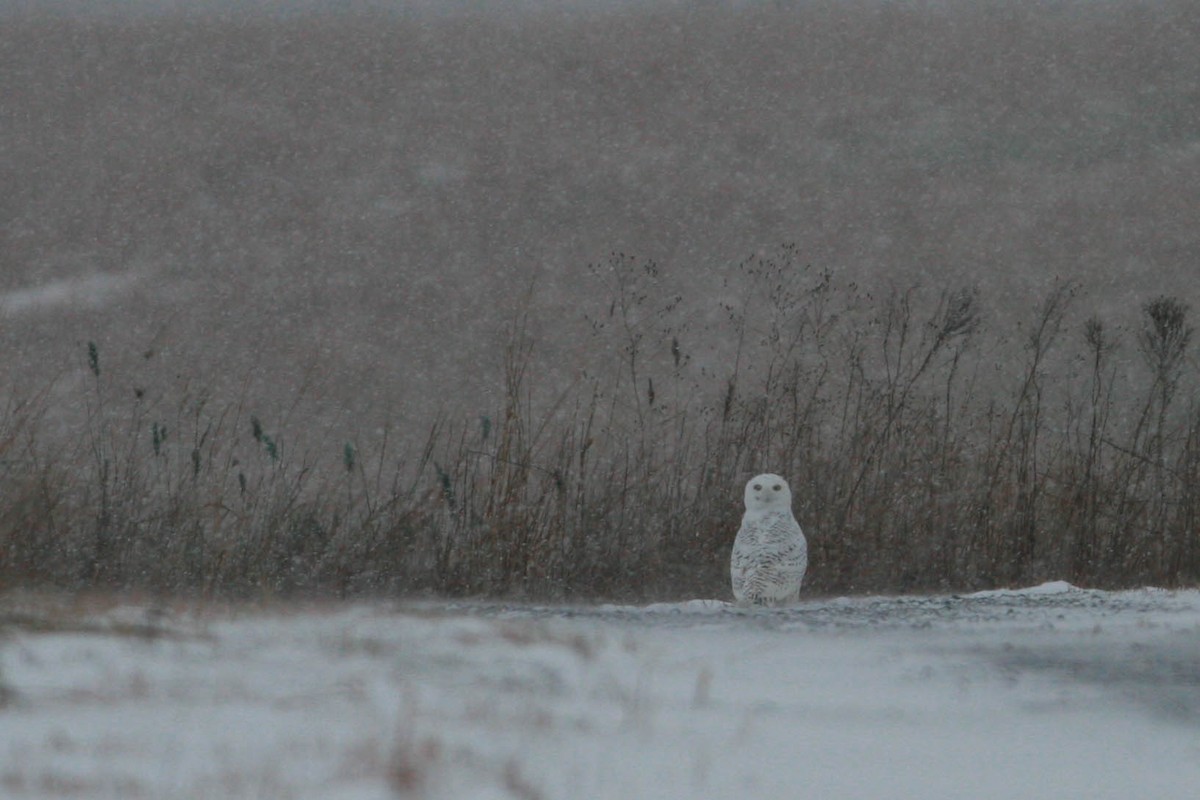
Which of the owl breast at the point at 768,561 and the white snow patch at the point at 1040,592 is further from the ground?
the owl breast at the point at 768,561

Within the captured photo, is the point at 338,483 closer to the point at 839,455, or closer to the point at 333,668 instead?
the point at 839,455

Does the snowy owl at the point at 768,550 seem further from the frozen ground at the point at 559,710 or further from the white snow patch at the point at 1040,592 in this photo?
the frozen ground at the point at 559,710

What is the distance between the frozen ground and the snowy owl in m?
1.16

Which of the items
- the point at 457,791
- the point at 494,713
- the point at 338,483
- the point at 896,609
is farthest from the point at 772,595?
the point at 457,791

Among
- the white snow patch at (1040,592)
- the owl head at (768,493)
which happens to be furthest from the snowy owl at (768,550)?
the white snow patch at (1040,592)

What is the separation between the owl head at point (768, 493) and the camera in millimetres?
3945

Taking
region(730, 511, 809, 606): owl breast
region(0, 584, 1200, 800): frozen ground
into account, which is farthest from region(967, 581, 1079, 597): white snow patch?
region(0, 584, 1200, 800): frozen ground

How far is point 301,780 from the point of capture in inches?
57.1

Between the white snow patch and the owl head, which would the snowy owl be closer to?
the owl head

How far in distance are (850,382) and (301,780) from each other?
3913 millimetres

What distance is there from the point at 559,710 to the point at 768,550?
214 cm

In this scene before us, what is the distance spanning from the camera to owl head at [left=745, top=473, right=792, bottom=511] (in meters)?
3.95

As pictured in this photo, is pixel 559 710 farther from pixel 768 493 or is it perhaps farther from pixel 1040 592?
pixel 1040 592

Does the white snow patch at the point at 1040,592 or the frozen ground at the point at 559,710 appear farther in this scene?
the white snow patch at the point at 1040,592
